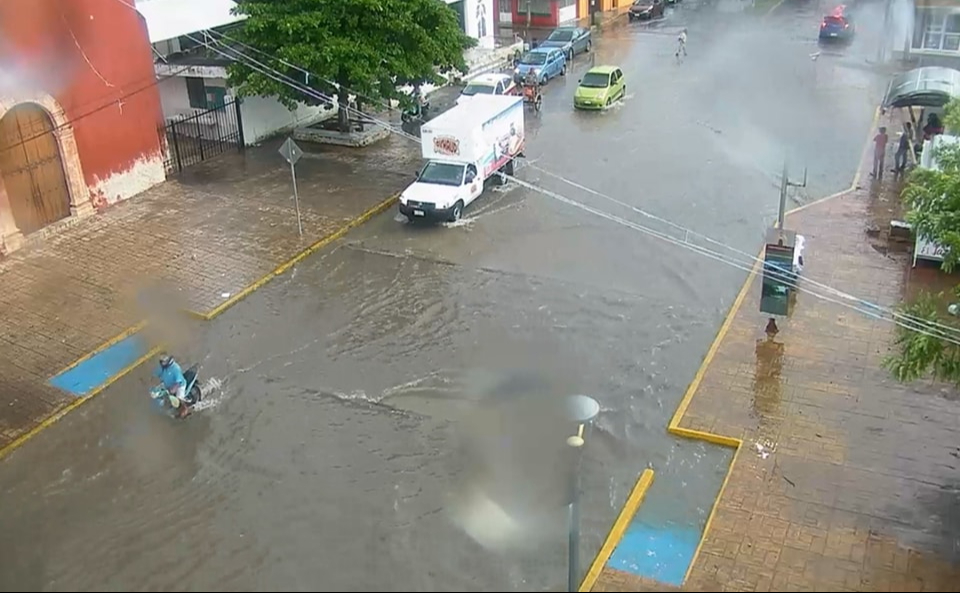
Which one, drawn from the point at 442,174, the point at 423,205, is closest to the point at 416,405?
the point at 423,205

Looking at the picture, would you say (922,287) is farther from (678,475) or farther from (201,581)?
(201,581)

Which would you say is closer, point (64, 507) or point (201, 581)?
point (201, 581)

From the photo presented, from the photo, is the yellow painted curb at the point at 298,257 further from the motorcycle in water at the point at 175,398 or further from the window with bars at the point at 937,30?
the window with bars at the point at 937,30

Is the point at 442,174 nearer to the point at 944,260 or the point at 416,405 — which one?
the point at 416,405

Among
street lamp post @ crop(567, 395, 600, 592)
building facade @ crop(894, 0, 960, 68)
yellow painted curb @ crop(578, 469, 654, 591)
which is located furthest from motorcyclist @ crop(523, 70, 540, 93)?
Answer: yellow painted curb @ crop(578, 469, 654, 591)

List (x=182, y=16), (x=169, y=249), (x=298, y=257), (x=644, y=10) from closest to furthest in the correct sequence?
(x=298, y=257) → (x=169, y=249) → (x=182, y=16) → (x=644, y=10)

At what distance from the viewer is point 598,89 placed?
30.0 meters

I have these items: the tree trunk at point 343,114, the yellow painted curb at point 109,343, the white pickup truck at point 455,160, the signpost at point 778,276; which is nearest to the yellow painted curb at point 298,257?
the white pickup truck at point 455,160

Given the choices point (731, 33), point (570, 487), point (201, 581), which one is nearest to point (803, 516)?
point (570, 487)

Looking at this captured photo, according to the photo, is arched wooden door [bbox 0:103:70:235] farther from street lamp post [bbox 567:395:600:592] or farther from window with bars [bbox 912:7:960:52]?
window with bars [bbox 912:7:960:52]

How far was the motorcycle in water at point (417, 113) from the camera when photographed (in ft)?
88.4

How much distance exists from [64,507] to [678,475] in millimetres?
8293

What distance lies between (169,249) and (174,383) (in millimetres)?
6509

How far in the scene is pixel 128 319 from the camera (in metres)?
17.3
